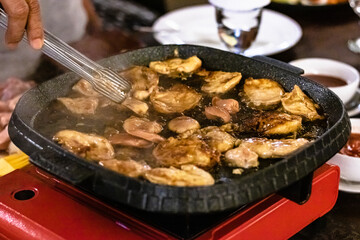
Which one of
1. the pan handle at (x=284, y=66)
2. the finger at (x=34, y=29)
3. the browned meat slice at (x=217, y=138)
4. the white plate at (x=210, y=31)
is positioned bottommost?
the white plate at (x=210, y=31)

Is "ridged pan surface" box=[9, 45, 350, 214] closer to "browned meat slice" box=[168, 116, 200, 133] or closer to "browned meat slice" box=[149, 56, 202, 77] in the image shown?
"browned meat slice" box=[168, 116, 200, 133]

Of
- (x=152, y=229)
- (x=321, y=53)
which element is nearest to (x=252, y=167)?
(x=152, y=229)

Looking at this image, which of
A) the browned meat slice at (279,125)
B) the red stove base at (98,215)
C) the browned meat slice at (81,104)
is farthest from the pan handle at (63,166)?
the browned meat slice at (279,125)

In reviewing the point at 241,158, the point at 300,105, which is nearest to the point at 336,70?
the point at 300,105

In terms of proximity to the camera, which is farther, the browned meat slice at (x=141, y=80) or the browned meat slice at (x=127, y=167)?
the browned meat slice at (x=141, y=80)

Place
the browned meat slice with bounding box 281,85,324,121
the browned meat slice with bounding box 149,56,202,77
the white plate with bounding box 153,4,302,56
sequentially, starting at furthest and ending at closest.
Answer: the white plate with bounding box 153,4,302,56, the browned meat slice with bounding box 149,56,202,77, the browned meat slice with bounding box 281,85,324,121

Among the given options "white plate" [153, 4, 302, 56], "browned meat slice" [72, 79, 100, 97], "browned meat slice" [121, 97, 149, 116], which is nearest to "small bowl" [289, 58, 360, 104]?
"white plate" [153, 4, 302, 56]

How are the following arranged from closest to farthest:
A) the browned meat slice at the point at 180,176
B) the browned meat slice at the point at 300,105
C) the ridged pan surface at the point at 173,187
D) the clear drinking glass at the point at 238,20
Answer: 1. the ridged pan surface at the point at 173,187
2. the browned meat slice at the point at 180,176
3. the browned meat slice at the point at 300,105
4. the clear drinking glass at the point at 238,20

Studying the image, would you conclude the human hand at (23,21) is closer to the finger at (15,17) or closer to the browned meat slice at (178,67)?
the finger at (15,17)
